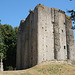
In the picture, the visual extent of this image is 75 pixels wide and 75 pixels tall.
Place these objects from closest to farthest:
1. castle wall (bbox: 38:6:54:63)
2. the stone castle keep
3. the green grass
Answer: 1. the green grass
2. castle wall (bbox: 38:6:54:63)
3. the stone castle keep

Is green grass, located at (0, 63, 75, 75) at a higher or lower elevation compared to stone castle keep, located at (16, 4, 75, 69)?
lower

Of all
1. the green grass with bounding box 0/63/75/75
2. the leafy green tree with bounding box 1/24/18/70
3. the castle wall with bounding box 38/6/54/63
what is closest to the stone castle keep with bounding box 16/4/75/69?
the castle wall with bounding box 38/6/54/63

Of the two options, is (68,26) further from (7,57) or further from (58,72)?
(7,57)

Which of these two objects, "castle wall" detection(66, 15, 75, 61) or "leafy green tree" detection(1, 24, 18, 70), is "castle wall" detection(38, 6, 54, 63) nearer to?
"castle wall" detection(66, 15, 75, 61)

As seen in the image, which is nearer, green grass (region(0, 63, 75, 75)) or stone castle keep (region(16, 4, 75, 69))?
green grass (region(0, 63, 75, 75))

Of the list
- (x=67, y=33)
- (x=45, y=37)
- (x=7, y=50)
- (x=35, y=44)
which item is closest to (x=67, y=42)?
(x=67, y=33)

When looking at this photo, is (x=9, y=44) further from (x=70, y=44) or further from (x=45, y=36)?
(x=70, y=44)

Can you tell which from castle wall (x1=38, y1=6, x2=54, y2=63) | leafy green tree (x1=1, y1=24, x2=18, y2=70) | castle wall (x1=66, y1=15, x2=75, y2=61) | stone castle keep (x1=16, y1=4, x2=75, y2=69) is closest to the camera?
castle wall (x1=38, y1=6, x2=54, y2=63)

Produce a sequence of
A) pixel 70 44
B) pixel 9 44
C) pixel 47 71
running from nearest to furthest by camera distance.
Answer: pixel 47 71, pixel 70 44, pixel 9 44

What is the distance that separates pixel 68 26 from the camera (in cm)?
3005

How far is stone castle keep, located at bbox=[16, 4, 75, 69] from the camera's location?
24.7 m

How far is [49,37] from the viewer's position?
86.8 feet

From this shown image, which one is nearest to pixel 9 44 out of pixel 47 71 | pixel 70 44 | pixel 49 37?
pixel 49 37

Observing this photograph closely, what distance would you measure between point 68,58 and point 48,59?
5.35m
